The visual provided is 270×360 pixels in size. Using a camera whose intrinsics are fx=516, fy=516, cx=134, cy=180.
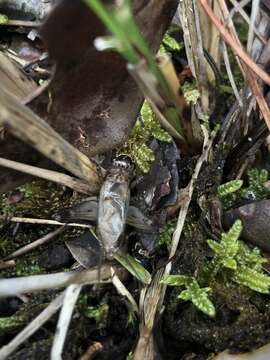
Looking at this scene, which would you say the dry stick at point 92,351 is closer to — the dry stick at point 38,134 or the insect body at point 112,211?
the insect body at point 112,211

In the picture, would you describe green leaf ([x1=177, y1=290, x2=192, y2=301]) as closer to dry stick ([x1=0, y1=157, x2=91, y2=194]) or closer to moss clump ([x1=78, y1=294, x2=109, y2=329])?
moss clump ([x1=78, y1=294, x2=109, y2=329])

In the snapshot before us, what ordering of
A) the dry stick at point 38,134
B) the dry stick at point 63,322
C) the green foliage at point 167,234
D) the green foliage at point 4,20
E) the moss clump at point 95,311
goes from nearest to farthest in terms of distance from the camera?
the dry stick at point 38,134, the dry stick at point 63,322, the moss clump at point 95,311, the green foliage at point 167,234, the green foliage at point 4,20

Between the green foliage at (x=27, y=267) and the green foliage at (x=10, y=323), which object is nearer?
the green foliage at (x=10, y=323)

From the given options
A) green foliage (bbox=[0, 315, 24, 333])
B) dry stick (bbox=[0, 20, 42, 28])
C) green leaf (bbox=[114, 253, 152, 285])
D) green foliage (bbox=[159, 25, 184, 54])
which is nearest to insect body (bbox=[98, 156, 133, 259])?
green leaf (bbox=[114, 253, 152, 285])

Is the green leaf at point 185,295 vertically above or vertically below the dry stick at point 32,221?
below

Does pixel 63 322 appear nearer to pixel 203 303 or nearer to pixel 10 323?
pixel 10 323

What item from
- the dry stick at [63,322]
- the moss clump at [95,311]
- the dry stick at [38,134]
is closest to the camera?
the dry stick at [38,134]

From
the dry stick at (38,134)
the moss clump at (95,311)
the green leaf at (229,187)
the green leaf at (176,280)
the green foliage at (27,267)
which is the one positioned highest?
the dry stick at (38,134)

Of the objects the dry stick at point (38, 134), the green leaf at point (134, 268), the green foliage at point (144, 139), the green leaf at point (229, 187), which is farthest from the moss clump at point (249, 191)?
the dry stick at point (38, 134)

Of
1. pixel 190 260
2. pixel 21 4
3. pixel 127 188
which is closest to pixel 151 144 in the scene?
pixel 127 188
